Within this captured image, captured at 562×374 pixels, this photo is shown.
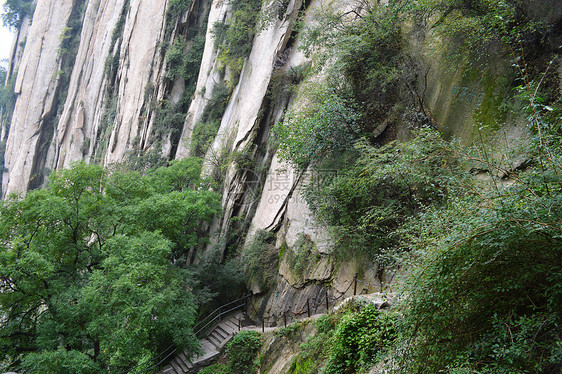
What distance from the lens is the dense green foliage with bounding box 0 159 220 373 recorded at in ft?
29.6

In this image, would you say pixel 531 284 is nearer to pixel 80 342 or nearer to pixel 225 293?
pixel 80 342

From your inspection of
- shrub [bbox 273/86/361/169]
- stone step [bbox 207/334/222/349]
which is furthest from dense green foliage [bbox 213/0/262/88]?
stone step [bbox 207/334/222/349]

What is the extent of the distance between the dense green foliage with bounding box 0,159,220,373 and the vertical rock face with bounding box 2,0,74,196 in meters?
31.4

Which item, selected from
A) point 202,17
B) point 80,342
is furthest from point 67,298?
point 202,17

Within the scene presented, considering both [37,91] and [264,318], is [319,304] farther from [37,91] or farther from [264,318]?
[37,91]

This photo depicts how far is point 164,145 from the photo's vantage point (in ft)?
74.6

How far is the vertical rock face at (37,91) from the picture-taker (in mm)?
37188

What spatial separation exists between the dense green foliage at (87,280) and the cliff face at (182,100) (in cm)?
376

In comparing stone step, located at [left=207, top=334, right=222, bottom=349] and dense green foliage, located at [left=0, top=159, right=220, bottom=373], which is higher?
dense green foliage, located at [left=0, top=159, right=220, bottom=373]

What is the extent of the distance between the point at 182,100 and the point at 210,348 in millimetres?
17179

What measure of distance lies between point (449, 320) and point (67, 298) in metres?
10.2

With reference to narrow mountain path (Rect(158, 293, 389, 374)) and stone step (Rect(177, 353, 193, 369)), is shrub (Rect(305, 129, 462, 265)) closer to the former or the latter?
narrow mountain path (Rect(158, 293, 389, 374))

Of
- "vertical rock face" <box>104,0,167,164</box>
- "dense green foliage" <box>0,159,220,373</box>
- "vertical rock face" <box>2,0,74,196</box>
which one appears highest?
"vertical rock face" <box>2,0,74,196</box>

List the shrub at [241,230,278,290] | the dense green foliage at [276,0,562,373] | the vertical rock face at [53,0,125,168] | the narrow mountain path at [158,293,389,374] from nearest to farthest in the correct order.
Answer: the dense green foliage at [276,0,562,373]
the narrow mountain path at [158,293,389,374]
the shrub at [241,230,278,290]
the vertical rock face at [53,0,125,168]
